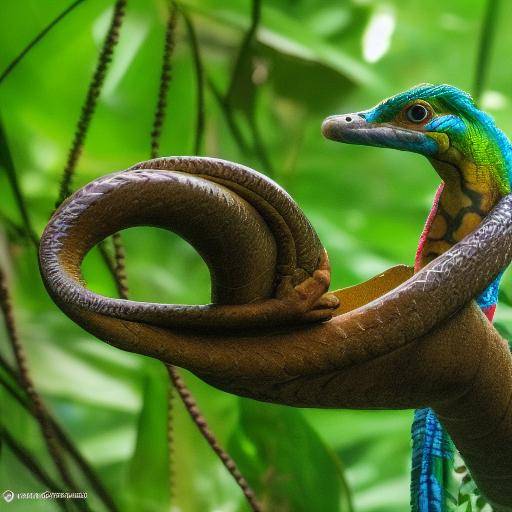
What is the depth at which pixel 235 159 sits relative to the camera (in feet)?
3.56

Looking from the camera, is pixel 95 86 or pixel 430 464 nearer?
pixel 430 464

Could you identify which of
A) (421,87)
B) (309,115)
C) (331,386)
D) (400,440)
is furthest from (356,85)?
(331,386)

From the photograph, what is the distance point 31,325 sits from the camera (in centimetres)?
127

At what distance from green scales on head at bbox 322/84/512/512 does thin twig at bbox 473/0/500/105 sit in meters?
0.46

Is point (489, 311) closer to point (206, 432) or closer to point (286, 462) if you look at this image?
point (206, 432)

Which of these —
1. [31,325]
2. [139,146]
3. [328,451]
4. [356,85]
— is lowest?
[31,325]

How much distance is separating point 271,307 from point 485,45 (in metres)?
0.66

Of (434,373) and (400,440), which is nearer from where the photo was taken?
(434,373)

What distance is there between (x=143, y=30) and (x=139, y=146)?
16 centimetres

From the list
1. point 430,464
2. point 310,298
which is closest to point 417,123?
point 310,298

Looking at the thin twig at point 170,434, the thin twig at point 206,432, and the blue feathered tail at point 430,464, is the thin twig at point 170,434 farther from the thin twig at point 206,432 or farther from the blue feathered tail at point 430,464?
the blue feathered tail at point 430,464

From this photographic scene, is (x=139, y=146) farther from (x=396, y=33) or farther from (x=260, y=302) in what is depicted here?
(x=260, y=302)

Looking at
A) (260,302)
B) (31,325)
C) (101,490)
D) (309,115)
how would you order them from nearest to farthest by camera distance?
(260,302) < (101,490) < (309,115) < (31,325)

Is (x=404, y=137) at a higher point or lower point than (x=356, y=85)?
higher
